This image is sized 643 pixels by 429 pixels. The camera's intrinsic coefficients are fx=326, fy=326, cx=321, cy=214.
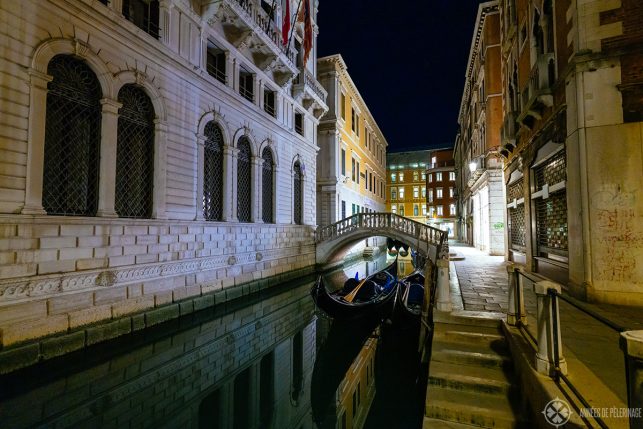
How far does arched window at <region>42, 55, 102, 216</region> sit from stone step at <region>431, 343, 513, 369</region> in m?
6.29

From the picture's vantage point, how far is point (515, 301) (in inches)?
155

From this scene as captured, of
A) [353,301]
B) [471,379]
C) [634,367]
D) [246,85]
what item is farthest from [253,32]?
[634,367]

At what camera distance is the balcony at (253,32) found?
8.95m

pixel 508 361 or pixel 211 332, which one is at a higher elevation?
pixel 508 361

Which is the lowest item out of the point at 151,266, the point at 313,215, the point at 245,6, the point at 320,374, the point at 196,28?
the point at 320,374

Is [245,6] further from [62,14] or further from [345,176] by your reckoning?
[345,176]

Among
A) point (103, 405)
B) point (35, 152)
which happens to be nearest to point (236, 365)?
point (103, 405)

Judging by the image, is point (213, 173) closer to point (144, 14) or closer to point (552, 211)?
point (144, 14)

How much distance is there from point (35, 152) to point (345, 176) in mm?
15889

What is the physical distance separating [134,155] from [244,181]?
13.1 feet

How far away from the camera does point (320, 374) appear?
222 inches

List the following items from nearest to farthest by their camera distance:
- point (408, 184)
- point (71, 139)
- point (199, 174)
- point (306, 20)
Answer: point (71, 139) < point (199, 174) < point (306, 20) < point (408, 184)

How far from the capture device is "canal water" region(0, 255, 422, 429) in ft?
13.4

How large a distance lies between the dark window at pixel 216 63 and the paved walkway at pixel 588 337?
28.2ft
